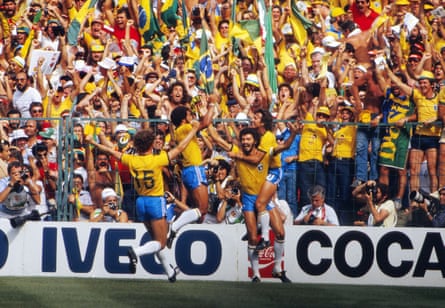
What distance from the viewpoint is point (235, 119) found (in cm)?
1364

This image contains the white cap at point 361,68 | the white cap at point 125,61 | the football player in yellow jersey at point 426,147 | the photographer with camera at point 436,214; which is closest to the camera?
the football player in yellow jersey at point 426,147

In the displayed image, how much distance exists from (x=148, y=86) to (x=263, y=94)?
1.76m

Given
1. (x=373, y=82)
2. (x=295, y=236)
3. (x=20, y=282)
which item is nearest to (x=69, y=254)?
(x=20, y=282)

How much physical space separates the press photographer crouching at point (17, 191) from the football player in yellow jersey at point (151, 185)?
1.36 metres

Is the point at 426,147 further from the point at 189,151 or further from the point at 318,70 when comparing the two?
the point at 318,70

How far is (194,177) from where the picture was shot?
1335cm

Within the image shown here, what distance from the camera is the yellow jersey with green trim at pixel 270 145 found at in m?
13.5

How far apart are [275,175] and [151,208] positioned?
1.76 m

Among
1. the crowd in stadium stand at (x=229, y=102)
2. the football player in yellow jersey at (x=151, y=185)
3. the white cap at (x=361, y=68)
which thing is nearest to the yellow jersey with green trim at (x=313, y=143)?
the crowd in stadium stand at (x=229, y=102)

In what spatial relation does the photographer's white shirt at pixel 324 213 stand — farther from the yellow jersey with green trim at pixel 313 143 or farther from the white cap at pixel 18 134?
the white cap at pixel 18 134

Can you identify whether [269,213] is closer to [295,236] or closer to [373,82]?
[295,236]

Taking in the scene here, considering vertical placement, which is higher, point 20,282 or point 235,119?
point 235,119

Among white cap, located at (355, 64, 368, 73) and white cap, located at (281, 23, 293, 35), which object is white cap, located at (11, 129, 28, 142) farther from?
white cap, located at (281, 23, 293, 35)

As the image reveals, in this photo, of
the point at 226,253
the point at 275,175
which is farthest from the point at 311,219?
the point at 226,253
